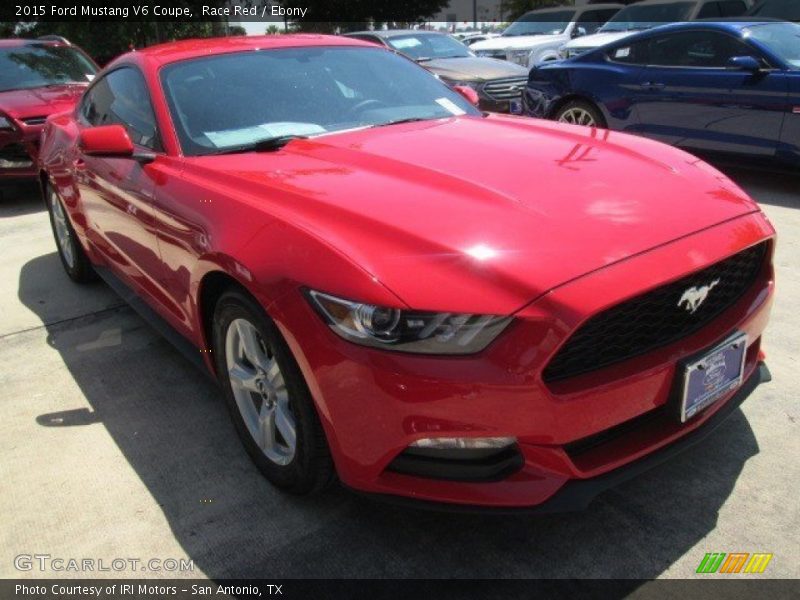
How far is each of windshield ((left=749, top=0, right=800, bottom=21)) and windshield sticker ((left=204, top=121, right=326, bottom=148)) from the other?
10014 millimetres

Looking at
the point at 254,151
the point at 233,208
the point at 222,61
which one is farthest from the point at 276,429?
the point at 222,61

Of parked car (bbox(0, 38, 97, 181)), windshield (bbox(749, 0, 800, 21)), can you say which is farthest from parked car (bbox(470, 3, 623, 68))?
parked car (bbox(0, 38, 97, 181))

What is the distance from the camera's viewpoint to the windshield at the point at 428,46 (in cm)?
1031

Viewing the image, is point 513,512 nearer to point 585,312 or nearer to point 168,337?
point 585,312

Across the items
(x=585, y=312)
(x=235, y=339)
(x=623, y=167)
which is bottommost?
(x=235, y=339)

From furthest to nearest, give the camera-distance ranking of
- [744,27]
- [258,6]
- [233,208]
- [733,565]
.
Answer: [258,6] < [744,27] < [233,208] < [733,565]

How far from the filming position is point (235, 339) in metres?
2.62

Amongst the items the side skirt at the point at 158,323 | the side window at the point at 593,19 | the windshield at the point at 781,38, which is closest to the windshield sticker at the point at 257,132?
the side skirt at the point at 158,323

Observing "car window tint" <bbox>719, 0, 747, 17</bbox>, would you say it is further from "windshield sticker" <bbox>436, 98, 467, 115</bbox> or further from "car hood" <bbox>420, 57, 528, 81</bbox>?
"windshield sticker" <bbox>436, 98, 467, 115</bbox>

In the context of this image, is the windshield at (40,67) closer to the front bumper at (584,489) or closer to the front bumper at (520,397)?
the front bumper at (520,397)

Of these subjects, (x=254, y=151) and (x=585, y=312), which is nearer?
(x=585, y=312)

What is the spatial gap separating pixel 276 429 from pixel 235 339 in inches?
14.0

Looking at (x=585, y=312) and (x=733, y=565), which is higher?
(x=585, y=312)

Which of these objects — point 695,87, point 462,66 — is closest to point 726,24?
point 695,87
